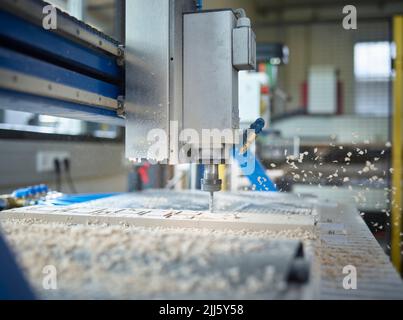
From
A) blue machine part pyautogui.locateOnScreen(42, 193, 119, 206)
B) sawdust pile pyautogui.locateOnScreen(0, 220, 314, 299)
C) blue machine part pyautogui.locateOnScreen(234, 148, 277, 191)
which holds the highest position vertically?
blue machine part pyautogui.locateOnScreen(234, 148, 277, 191)

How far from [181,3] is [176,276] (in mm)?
764

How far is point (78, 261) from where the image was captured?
63cm

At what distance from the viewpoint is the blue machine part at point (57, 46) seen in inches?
28.8

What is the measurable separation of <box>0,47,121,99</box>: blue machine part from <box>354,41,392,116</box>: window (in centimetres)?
544

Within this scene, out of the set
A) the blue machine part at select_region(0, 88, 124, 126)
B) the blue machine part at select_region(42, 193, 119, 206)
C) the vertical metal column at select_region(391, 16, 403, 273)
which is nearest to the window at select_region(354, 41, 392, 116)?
the vertical metal column at select_region(391, 16, 403, 273)

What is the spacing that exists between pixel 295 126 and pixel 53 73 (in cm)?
515

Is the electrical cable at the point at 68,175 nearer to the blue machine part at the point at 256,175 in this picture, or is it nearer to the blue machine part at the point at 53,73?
the blue machine part at the point at 256,175

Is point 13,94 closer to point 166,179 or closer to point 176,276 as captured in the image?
point 176,276

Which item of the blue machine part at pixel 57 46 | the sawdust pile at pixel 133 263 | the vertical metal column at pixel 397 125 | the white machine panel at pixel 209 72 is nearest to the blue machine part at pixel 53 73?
the blue machine part at pixel 57 46

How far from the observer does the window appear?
580 cm

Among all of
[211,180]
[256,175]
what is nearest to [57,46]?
[211,180]

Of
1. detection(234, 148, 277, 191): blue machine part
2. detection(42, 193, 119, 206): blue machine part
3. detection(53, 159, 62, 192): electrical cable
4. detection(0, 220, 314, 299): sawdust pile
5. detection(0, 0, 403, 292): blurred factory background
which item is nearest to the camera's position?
detection(0, 220, 314, 299): sawdust pile

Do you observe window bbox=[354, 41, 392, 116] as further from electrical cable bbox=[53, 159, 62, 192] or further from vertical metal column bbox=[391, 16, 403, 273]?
electrical cable bbox=[53, 159, 62, 192]
